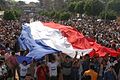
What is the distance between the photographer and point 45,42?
16281 mm

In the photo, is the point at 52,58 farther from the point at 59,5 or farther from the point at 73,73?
the point at 59,5

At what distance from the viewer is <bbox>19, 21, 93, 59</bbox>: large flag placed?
15215mm

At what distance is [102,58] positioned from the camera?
48.6ft

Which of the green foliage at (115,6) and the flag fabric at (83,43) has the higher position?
the flag fabric at (83,43)

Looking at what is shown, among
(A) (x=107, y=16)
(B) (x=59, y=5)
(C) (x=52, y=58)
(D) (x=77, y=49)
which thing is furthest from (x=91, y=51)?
(B) (x=59, y=5)

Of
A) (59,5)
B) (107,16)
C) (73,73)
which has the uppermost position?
(73,73)

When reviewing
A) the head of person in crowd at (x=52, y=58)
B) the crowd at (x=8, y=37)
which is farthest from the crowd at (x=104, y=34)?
the head of person in crowd at (x=52, y=58)

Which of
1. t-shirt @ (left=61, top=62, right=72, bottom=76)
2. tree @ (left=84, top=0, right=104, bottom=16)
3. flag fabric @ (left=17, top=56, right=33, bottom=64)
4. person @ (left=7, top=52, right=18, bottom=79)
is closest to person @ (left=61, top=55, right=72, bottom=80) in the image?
t-shirt @ (left=61, top=62, right=72, bottom=76)

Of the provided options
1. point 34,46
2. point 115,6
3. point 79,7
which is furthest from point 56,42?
point 115,6

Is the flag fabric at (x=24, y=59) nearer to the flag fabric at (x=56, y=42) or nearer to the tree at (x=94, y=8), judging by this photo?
the flag fabric at (x=56, y=42)

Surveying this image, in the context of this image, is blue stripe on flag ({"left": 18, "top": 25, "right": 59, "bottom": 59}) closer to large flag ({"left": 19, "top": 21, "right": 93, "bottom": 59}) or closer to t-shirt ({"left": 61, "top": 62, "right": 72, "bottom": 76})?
large flag ({"left": 19, "top": 21, "right": 93, "bottom": 59})

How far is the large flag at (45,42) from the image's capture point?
49.9 feet

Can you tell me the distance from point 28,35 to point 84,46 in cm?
316

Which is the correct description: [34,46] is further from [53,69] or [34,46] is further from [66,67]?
[53,69]
